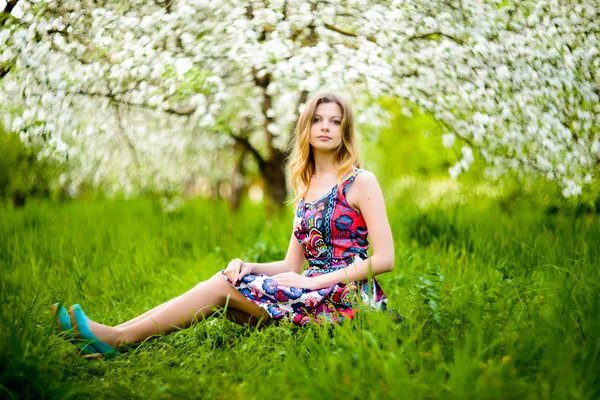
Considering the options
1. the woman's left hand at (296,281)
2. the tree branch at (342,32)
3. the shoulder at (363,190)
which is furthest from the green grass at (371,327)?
the tree branch at (342,32)

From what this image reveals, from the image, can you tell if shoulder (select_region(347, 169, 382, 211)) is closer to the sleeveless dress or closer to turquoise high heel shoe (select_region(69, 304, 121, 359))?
the sleeveless dress

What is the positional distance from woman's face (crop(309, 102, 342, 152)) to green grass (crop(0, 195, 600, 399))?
2.85 feet

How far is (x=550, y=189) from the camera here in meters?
4.16

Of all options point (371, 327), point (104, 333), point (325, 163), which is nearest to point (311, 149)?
point (325, 163)

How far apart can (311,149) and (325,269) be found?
0.70 meters

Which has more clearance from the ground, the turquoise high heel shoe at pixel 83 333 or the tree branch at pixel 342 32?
the tree branch at pixel 342 32

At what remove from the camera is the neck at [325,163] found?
2793mm

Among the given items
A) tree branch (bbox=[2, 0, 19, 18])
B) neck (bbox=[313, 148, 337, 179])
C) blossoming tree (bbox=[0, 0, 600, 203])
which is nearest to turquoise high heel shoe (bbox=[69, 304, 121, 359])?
blossoming tree (bbox=[0, 0, 600, 203])

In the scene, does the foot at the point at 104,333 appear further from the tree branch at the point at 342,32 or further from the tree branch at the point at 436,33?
the tree branch at the point at 436,33

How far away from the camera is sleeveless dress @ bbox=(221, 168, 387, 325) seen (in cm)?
247

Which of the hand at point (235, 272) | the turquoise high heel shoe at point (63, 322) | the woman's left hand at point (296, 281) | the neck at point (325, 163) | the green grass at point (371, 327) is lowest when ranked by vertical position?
the green grass at point (371, 327)

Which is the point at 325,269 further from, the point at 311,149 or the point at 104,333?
the point at 104,333

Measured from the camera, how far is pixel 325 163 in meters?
2.81

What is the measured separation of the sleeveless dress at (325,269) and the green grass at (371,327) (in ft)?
0.36
